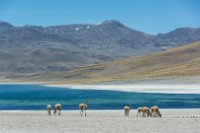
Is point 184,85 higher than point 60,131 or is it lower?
higher

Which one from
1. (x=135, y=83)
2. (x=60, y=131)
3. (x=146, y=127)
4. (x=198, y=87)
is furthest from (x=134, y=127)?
(x=135, y=83)

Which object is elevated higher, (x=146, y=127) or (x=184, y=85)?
(x=184, y=85)

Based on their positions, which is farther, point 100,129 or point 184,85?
point 184,85

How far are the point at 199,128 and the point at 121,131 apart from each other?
5439 mm

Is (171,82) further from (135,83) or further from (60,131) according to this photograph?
(60,131)

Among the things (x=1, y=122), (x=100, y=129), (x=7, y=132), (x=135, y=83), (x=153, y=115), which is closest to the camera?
(x=7, y=132)

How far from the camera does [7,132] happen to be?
1190 inches

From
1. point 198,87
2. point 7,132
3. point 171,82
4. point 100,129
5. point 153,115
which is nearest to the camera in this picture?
point 7,132

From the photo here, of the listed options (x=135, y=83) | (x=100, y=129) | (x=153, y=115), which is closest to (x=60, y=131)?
(x=100, y=129)

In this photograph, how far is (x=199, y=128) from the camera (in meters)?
32.8

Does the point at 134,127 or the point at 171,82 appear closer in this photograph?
the point at 134,127

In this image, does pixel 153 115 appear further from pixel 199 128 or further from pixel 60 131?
pixel 60 131

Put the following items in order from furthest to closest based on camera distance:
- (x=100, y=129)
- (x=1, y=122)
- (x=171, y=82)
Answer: (x=171, y=82) < (x=1, y=122) < (x=100, y=129)

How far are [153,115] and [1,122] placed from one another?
14.4 m
